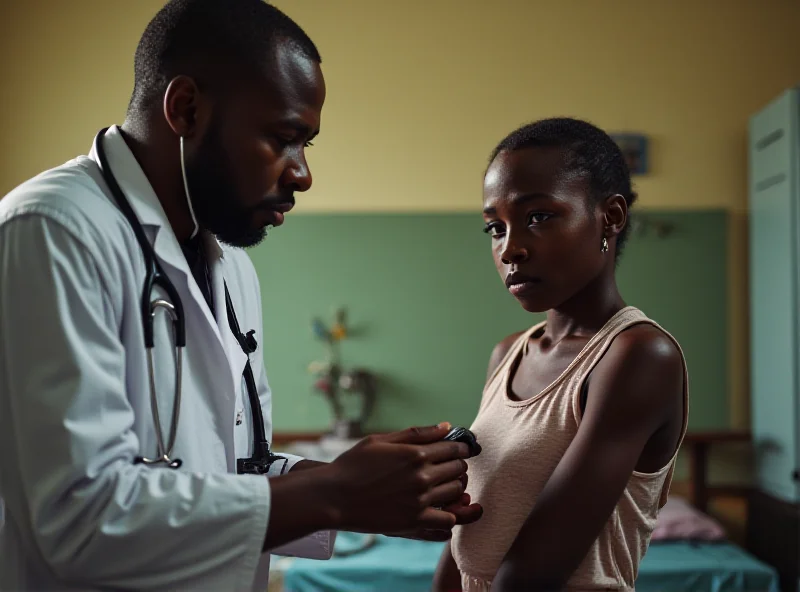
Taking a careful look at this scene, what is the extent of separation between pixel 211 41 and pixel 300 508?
2.08 feet

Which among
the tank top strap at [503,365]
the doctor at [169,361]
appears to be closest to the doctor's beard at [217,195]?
the doctor at [169,361]

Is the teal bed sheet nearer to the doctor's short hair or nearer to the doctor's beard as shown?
the doctor's beard

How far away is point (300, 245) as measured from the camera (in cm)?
370

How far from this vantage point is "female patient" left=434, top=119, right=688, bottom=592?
3.10 feet

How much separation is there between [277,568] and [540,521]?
1.96 meters

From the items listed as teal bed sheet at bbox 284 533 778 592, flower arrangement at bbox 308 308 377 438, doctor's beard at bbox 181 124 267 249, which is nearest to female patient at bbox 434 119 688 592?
doctor's beard at bbox 181 124 267 249

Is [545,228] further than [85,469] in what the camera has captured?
Yes

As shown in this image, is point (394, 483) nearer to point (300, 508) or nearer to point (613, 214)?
point (300, 508)

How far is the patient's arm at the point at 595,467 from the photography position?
94 cm

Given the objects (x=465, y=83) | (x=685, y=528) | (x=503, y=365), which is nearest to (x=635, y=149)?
(x=465, y=83)

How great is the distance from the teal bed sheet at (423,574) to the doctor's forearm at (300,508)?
184cm

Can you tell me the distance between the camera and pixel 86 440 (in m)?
0.81

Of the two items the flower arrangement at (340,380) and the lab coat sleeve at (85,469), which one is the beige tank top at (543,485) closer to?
the lab coat sleeve at (85,469)

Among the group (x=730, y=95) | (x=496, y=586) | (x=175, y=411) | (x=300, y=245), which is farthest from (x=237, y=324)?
(x=730, y=95)
